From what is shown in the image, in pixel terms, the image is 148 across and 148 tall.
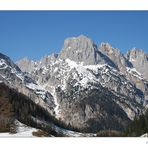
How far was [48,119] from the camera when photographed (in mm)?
170125
